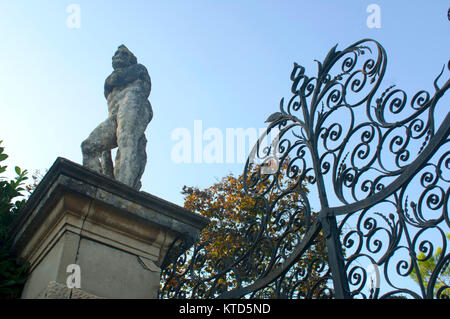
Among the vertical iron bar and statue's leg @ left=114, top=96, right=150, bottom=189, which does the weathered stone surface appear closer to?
statue's leg @ left=114, top=96, right=150, bottom=189

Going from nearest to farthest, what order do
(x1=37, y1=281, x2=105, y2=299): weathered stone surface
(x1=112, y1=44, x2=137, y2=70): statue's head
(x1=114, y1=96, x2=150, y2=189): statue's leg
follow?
(x1=37, y1=281, x2=105, y2=299): weathered stone surface
(x1=114, y1=96, x2=150, y2=189): statue's leg
(x1=112, y1=44, x2=137, y2=70): statue's head

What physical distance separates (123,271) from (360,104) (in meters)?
2.17

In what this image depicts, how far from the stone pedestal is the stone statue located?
0.69 meters

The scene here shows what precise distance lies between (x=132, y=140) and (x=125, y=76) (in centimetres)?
72

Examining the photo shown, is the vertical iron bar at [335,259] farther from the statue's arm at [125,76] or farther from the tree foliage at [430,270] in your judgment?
the statue's arm at [125,76]

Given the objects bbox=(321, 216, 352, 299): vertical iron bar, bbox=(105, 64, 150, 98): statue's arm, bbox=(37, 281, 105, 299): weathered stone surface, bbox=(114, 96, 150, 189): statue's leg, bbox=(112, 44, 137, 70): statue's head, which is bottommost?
bbox=(37, 281, 105, 299): weathered stone surface

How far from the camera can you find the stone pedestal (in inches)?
105

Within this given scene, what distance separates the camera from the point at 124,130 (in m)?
3.84

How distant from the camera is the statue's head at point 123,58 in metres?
4.41

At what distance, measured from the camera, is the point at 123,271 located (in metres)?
2.78

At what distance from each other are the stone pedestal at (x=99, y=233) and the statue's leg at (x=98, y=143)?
80 cm

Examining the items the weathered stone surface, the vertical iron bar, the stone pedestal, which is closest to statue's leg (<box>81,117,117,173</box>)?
the stone pedestal

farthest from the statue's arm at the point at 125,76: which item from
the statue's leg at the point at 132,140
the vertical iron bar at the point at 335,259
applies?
the vertical iron bar at the point at 335,259
